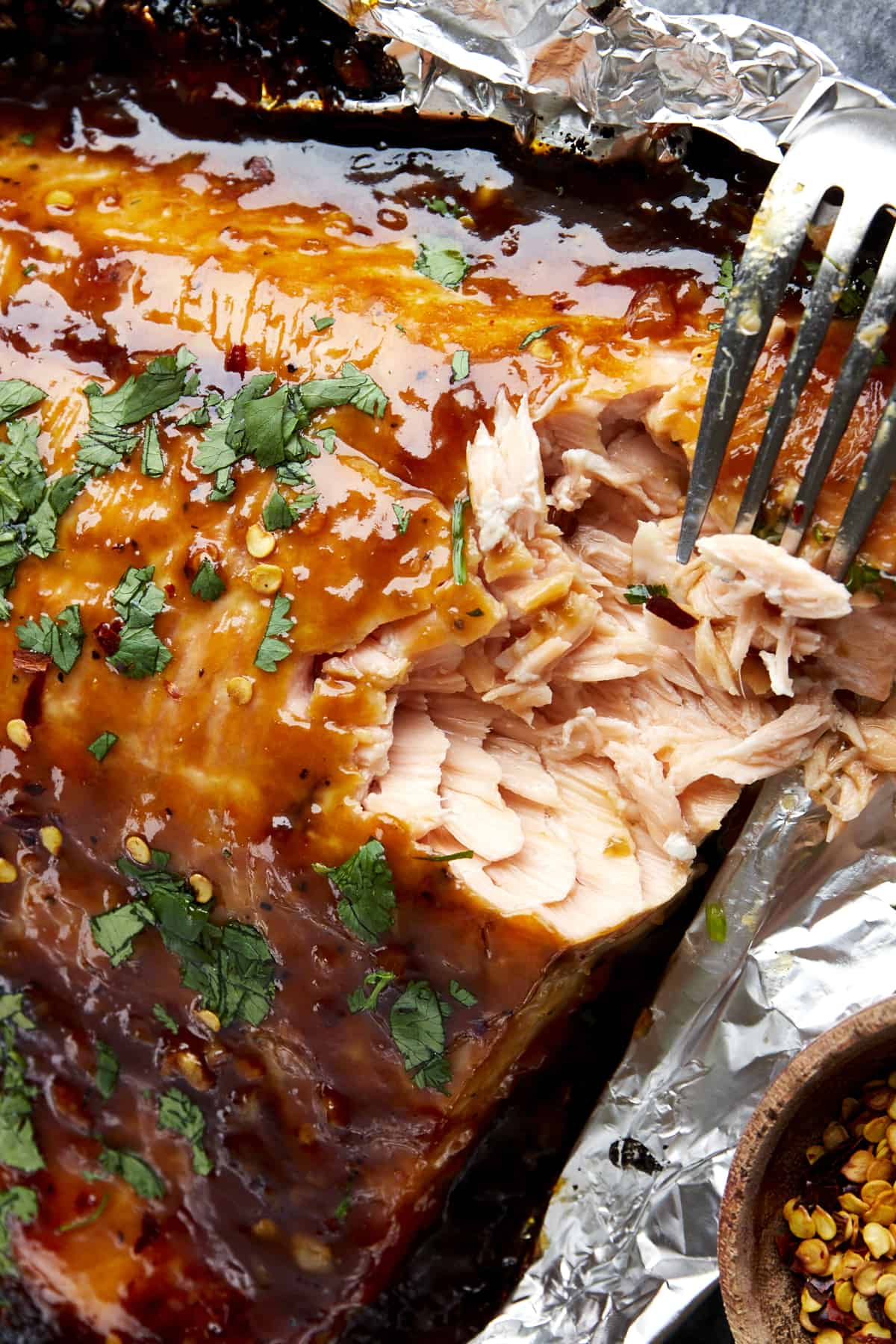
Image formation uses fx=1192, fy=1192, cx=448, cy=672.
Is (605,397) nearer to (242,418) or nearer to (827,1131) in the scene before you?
(242,418)

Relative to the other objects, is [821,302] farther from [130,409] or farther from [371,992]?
[371,992]

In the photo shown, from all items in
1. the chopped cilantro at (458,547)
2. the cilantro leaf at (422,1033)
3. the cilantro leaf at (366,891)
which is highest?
the chopped cilantro at (458,547)

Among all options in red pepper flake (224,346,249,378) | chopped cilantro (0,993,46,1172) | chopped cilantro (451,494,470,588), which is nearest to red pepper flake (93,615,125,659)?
red pepper flake (224,346,249,378)

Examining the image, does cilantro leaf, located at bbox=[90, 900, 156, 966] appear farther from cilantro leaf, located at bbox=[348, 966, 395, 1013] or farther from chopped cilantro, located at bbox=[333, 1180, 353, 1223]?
chopped cilantro, located at bbox=[333, 1180, 353, 1223]

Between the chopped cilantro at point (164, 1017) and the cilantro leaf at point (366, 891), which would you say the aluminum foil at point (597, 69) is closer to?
the cilantro leaf at point (366, 891)

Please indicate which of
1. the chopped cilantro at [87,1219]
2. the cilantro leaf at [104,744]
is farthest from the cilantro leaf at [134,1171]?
the cilantro leaf at [104,744]
